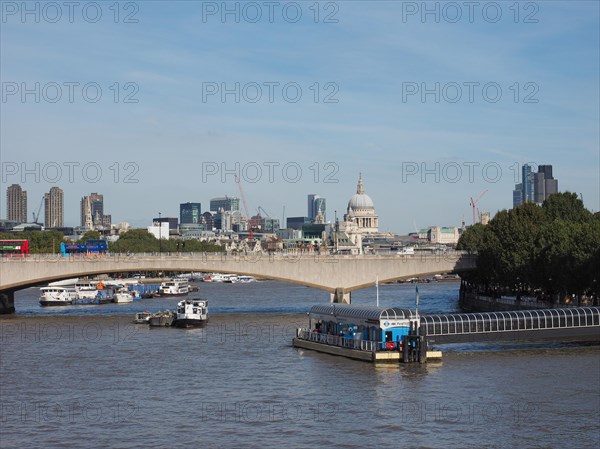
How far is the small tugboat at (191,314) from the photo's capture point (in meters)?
91.8

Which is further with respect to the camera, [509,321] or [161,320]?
[161,320]

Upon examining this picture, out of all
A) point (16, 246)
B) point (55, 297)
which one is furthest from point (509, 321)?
point (55, 297)

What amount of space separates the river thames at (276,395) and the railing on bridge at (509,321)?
1.62 metres

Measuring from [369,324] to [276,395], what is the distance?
48.9ft

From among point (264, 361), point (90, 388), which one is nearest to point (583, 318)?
point (264, 361)

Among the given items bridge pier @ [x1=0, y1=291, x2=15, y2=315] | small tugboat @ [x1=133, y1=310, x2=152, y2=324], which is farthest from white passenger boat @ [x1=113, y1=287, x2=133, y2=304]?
small tugboat @ [x1=133, y1=310, x2=152, y2=324]

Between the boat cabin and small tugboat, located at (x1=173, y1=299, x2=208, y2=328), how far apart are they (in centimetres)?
1750

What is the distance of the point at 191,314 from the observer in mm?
91812

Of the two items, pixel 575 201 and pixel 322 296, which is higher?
pixel 575 201

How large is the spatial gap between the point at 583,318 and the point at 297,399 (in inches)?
999

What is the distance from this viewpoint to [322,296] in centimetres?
14388

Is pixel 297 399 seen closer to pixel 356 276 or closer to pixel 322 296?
pixel 356 276

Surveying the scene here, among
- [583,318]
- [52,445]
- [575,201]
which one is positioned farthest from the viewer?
[575,201]

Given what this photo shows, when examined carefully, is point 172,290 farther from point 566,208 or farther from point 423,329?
point 423,329
